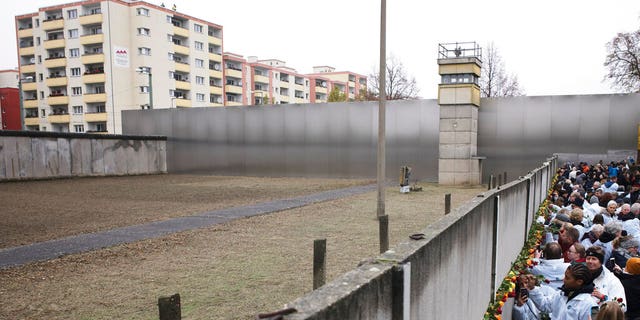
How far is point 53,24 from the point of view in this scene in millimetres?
59125

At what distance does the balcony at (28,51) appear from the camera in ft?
206

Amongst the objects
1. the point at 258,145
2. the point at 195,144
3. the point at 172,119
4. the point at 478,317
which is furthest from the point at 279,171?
the point at 478,317

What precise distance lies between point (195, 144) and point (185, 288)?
27870mm

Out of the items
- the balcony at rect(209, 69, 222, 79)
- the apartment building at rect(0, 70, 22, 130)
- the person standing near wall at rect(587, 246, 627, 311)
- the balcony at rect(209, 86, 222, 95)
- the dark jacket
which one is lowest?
the dark jacket

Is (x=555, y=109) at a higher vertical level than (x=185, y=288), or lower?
higher

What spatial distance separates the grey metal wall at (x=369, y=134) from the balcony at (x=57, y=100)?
30606 mm

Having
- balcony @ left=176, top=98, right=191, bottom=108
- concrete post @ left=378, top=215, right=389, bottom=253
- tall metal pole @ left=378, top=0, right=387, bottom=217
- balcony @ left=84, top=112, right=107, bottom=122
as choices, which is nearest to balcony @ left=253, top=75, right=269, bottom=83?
balcony @ left=176, top=98, right=191, bottom=108

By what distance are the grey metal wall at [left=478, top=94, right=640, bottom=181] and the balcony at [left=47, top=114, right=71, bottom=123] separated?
55.3 metres

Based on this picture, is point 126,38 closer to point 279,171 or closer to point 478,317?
point 279,171

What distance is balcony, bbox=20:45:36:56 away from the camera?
62809 millimetres

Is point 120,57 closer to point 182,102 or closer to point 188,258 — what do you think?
point 182,102

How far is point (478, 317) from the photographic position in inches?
189

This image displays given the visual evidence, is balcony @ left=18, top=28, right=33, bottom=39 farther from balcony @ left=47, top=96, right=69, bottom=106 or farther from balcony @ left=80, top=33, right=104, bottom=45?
balcony @ left=80, top=33, right=104, bottom=45

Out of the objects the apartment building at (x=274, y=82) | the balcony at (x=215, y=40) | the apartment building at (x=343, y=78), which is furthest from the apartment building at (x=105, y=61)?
the apartment building at (x=343, y=78)
